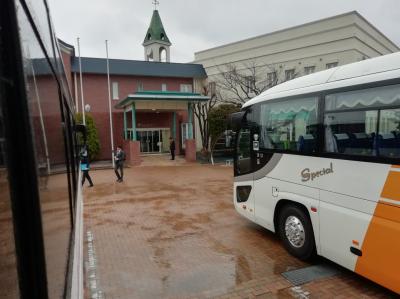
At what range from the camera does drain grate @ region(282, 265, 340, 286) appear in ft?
17.2

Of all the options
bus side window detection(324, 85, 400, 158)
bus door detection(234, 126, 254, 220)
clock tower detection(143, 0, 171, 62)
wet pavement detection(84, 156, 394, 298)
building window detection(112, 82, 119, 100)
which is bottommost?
wet pavement detection(84, 156, 394, 298)

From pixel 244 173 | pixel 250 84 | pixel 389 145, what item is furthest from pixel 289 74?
pixel 389 145

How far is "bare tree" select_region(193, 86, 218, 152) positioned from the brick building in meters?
1.07

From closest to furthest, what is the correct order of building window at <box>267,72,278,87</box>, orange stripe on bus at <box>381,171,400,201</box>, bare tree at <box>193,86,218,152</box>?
orange stripe on bus at <box>381,171,400,201</box>
building window at <box>267,72,278,87</box>
bare tree at <box>193,86,218,152</box>

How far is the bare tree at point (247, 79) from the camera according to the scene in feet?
81.3

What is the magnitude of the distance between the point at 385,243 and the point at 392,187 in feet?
2.51

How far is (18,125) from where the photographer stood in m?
0.93

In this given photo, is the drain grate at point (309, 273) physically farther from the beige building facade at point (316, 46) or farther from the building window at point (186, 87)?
the building window at point (186, 87)

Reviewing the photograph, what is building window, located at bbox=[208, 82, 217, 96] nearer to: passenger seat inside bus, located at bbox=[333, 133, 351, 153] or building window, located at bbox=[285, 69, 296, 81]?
building window, located at bbox=[285, 69, 296, 81]

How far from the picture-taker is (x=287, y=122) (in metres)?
6.23

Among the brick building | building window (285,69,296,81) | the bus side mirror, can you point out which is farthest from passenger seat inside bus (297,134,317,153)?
building window (285,69,296,81)

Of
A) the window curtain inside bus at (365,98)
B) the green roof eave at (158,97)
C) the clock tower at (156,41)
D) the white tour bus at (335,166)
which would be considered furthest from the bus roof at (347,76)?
the clock tower at (156,41)

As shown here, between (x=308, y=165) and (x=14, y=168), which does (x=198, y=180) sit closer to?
(x=308, y=165)

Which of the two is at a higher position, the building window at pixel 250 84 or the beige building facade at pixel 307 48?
the beige building facade at pixel 307 48
